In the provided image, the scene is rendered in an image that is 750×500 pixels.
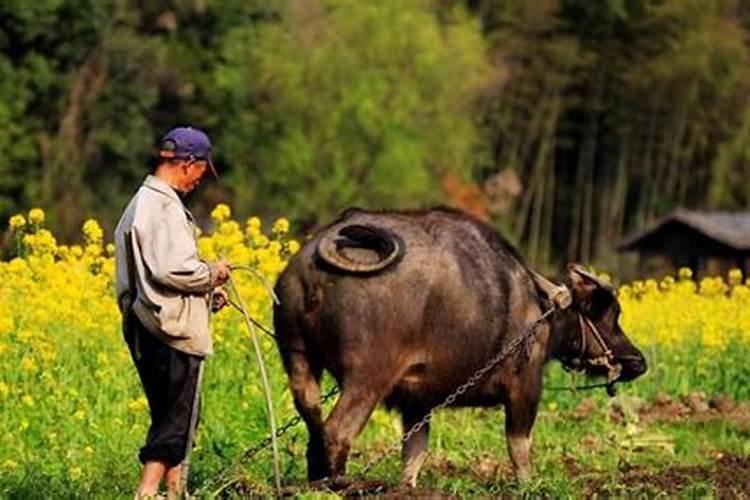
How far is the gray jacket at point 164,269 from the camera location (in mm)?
8984

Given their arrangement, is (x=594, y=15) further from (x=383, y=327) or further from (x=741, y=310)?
(x=383, y=327)

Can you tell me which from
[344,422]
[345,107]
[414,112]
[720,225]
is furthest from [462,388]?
[414,112]

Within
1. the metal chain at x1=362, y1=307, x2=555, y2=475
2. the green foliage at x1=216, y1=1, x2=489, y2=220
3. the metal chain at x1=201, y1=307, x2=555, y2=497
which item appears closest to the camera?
the metal chain at x1=201, y1=307, x2=555, y2=497

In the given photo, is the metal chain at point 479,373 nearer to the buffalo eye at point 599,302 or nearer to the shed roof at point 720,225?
the buffalo eye at point 599,302

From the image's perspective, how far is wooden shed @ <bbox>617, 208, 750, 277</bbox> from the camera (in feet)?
161

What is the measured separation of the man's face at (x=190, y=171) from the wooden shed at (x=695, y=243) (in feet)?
130

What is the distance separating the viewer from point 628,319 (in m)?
20.6

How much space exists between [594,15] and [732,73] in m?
4.31

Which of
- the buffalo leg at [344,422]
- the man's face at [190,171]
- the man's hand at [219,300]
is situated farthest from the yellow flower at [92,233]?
the man's face at [190,171]

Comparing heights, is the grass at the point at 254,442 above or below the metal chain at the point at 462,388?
below

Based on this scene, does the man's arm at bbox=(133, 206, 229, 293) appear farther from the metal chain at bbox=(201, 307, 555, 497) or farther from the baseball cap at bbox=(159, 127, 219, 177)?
the metal chain at bbox=(201, 307, 555, 497)

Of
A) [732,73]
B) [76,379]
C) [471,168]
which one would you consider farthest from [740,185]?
[76,379]

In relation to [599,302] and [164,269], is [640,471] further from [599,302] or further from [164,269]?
[164,269]

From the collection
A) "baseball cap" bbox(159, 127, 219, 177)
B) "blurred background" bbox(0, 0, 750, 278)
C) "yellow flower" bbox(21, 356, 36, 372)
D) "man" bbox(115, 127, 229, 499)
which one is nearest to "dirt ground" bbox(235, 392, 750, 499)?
"man" bbox(115, 127, 229, 499)
